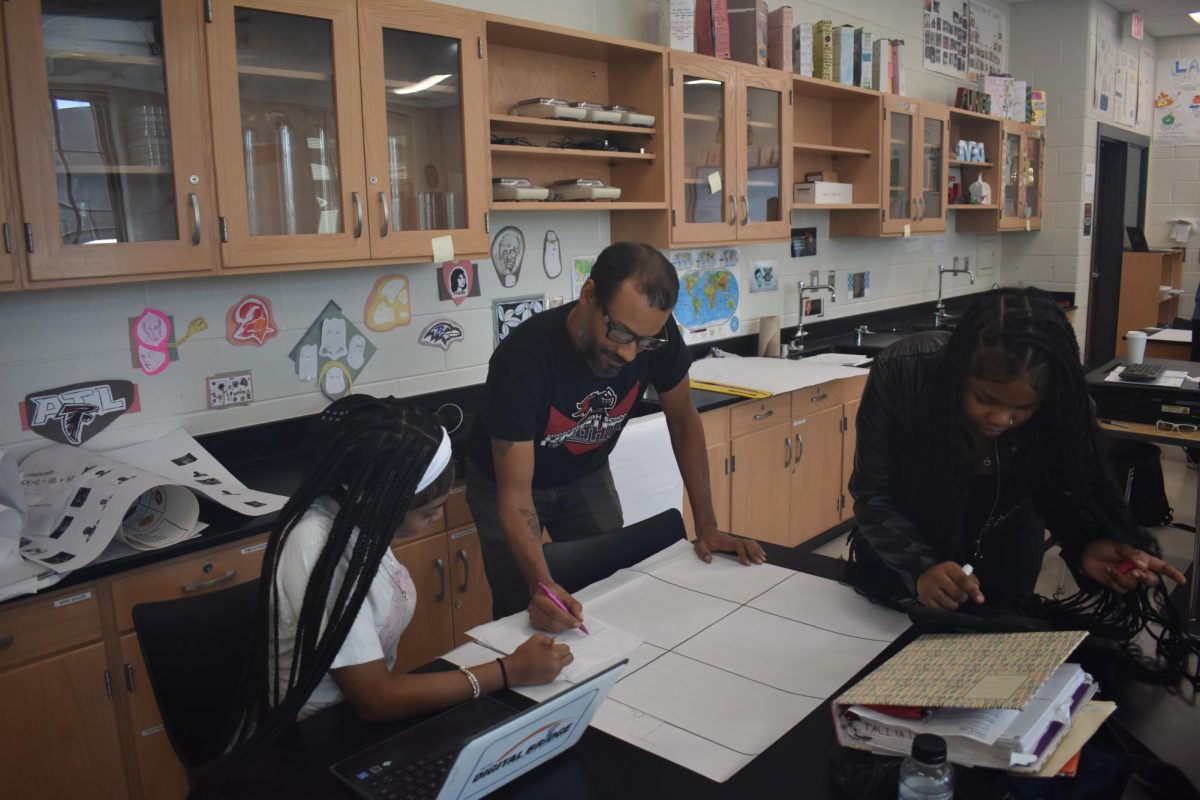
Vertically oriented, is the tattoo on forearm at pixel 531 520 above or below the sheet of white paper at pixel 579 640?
above

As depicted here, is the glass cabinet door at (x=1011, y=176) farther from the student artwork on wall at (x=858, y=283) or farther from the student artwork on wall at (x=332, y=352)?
the student artwork on wall at (x=332, y=352)

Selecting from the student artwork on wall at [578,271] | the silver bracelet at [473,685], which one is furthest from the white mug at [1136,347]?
the silver bracelet at [473,685]

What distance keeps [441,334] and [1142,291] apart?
6.65 metres

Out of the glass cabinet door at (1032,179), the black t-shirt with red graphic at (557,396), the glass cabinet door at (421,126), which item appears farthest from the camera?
the glass cabinet door at (1032,179)

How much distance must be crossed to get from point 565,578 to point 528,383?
0.44 m

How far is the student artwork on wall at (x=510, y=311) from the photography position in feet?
10.8

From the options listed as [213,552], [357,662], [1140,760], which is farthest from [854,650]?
[213,552]

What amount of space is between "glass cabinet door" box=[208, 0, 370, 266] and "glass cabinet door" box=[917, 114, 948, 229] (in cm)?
356

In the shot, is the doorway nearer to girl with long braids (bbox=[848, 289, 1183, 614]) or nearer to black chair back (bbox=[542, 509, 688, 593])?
girl with long braids (bbox=[848, 289, 1183, 614])

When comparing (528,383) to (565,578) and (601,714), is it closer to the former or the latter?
(565,578)

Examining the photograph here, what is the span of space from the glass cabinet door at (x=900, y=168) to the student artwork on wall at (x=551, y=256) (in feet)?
6.79

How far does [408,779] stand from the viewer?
3.56 feet

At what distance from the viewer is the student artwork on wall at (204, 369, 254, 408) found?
2.58 metres

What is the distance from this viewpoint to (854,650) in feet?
4.70
